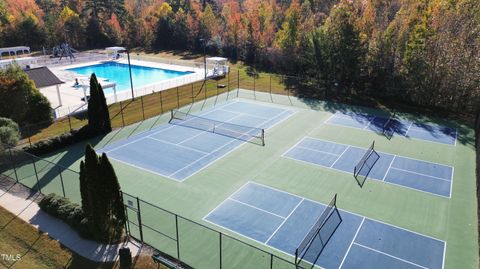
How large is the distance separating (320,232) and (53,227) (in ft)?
37.1

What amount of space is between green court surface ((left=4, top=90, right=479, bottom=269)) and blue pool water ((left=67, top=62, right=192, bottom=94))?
865 inches

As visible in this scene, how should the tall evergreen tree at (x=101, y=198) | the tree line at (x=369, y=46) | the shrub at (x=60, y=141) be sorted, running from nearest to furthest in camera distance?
the tall evergreen tree at (x=101, y=198) → the shrub at (x=60, y=141) → the tree line at (x=369, y=46)

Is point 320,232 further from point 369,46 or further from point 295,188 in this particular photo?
point 369,46

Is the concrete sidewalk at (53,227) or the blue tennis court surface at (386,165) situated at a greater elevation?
the blue tennis court surface at (386,165)

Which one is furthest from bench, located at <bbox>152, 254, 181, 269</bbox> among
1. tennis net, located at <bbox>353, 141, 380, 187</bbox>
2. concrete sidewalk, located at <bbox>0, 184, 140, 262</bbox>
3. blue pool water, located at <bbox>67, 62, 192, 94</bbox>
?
blue pool water, located at <bbox>67, 62, 192, 94</bbox>

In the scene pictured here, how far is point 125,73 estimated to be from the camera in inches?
2110

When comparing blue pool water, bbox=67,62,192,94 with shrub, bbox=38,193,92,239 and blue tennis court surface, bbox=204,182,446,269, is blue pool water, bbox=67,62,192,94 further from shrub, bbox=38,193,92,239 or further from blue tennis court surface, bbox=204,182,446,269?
blue tennis court surface, bbox=204,182,446,269

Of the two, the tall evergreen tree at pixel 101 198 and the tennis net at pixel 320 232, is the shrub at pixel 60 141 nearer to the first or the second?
the tall evergreen tree at pixel 101 198

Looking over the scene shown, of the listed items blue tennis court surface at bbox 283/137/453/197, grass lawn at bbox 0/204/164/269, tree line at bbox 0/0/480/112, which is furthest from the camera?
tree line at bbox 0/0/480/112

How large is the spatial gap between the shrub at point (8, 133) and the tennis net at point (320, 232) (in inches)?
709

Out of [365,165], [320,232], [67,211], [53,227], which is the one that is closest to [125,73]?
[67,211]

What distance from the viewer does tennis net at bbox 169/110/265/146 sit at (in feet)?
84.6

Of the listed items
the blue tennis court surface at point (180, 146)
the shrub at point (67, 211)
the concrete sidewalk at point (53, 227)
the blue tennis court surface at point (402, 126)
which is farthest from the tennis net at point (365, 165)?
the shrub at point (67, 211)

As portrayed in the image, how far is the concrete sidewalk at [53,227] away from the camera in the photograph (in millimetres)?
13836
